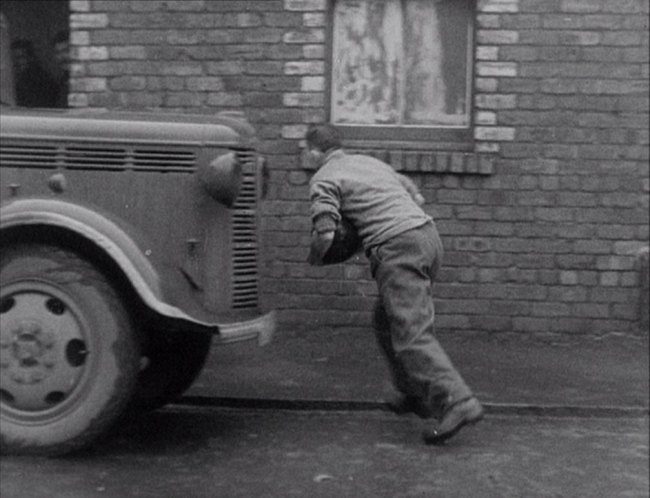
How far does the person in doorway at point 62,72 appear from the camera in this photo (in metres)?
9.89

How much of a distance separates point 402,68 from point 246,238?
11.6ft

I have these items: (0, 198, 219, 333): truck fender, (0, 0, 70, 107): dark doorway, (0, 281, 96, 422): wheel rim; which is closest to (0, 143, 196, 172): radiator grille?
(0, 198, 219, 333): truck fender

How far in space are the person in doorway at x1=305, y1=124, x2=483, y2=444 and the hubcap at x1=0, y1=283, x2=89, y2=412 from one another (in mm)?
1287

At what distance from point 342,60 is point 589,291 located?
→ 2.44 m

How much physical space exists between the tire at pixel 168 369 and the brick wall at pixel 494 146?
8.19 feet

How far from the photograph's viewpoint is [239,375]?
25.8ft

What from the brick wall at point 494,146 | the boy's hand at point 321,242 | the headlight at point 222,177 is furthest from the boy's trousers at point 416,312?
the brick wall at point 494,146

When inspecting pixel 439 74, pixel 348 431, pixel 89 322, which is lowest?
pixel 348 431

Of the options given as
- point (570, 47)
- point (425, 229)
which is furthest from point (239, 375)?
point (570, 47)

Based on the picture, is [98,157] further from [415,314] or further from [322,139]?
[415,314]

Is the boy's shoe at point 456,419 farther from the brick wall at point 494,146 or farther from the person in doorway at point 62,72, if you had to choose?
the person in doorway at point 62,72

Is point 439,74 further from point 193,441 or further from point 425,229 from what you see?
point 193,441

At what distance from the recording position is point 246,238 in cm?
630

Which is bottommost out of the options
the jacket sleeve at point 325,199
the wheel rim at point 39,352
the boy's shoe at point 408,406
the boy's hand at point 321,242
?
the boy's shoe at point 408,406
